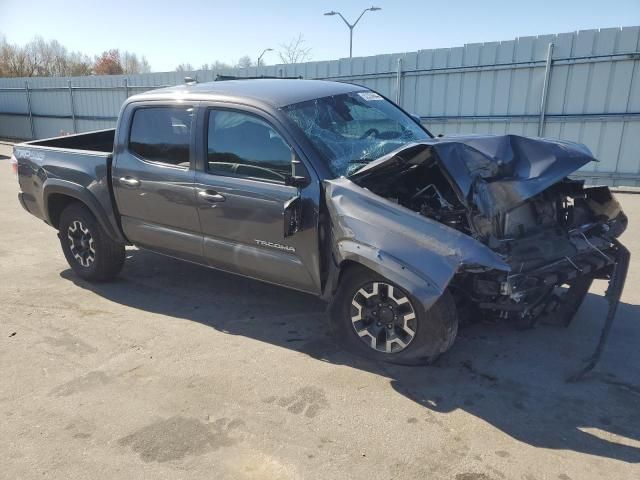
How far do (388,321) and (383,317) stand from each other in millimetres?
44

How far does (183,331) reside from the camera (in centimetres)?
437

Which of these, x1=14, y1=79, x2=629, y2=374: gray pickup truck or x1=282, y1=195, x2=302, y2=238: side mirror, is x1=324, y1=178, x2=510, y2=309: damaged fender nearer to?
x1=14, y1=79, x2=629, y2=374: gray pickup truck

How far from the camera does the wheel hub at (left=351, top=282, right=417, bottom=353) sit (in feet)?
11.6

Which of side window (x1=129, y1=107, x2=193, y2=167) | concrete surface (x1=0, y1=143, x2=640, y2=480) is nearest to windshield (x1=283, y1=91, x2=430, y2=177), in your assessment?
side window (x1=129, y1=107, x2=193, y2=167)

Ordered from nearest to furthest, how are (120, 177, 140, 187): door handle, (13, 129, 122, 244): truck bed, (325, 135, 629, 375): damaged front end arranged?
1. (325, 135, 629, 375): damaged front end
2. (120, 177, 140, 187): door handle
3. (13, 129, 122, 244): truck bed

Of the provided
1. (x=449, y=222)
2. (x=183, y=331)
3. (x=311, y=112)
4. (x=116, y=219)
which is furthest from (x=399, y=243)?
(x=116, y=219)

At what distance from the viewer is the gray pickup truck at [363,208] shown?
3.34 metres

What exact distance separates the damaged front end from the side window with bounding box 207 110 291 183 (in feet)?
1.84

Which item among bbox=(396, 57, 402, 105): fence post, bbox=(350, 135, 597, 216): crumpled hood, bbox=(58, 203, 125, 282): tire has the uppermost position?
bbox=(396, 57, 402, 105): fence post

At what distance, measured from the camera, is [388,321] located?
361cm

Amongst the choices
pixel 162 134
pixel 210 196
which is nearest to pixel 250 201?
pixel 210 196

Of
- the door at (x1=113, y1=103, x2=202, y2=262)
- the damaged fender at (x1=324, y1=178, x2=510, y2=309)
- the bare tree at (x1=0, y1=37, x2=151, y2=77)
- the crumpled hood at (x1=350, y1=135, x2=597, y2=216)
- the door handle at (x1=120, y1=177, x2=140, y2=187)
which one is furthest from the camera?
the bare tree at (x1=0, y1=37, x2=151, y2=77)

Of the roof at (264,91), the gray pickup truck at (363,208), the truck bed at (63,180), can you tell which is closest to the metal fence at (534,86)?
the gray pickup truck at (363,208)

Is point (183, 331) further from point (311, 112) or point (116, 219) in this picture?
point (311, 112)
